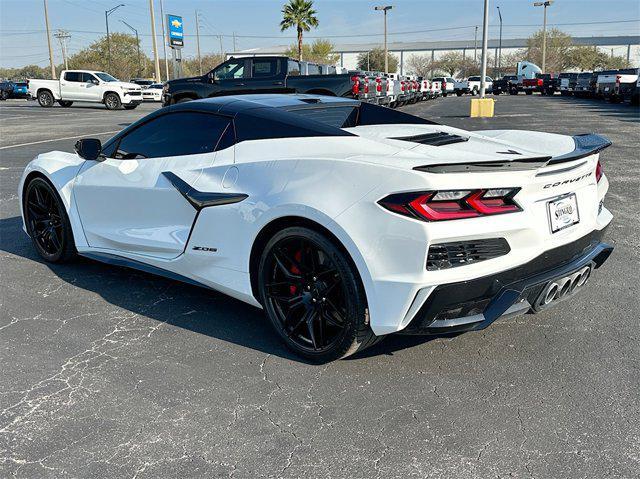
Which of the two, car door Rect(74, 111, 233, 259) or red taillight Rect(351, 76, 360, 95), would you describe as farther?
red taillight Rect(351, 76, 360, 95)

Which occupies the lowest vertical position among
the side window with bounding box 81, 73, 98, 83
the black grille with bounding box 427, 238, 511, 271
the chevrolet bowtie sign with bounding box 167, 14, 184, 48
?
the black grille with bounding box 427, 238, 511, 271

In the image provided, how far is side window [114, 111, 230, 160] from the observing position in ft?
13.0

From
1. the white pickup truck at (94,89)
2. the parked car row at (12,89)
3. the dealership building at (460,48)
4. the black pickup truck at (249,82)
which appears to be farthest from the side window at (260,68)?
the dealership building at (460,48)

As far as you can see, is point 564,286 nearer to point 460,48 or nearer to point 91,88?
point 91,88

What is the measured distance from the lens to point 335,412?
2.97 meters

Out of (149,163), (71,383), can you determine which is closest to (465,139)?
(149,163)

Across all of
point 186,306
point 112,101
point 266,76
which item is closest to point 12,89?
point 112,101

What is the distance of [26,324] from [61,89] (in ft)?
99.3

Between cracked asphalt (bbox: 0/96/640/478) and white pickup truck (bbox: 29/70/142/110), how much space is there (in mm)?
26900

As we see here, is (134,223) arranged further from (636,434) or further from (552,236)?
(636,434)

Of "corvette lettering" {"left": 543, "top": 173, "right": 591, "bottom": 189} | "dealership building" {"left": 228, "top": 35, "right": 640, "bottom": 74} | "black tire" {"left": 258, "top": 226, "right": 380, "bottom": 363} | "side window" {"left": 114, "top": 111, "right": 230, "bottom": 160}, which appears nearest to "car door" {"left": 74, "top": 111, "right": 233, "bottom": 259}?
"side window" {"left": 114, "top": 111, "right": 230, "bottom": 160}

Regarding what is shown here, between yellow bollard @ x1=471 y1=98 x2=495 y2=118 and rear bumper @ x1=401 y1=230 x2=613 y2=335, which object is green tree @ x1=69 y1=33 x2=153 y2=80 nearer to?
yellow bollard @ x1=471 y1=98 x2=495 y2=118

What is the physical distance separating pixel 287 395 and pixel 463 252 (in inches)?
44.5

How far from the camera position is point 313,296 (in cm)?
337
